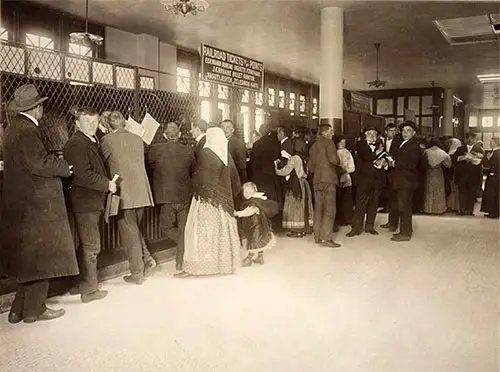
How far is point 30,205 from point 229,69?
3257mm

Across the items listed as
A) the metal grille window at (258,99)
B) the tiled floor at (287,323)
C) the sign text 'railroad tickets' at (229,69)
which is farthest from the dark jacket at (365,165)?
the metal grille window at (258,99)

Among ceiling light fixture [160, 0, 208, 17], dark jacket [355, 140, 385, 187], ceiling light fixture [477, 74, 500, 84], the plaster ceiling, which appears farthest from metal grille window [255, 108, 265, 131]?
ceiling light fixture [160, 0, 208, 17]

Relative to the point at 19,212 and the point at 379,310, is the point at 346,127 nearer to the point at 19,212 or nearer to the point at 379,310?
the point at 379,310

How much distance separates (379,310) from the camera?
3.73 metres

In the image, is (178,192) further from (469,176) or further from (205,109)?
(205,109)

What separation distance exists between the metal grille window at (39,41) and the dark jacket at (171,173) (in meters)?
4.91

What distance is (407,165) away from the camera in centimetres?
622

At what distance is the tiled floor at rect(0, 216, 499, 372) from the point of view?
112 inches

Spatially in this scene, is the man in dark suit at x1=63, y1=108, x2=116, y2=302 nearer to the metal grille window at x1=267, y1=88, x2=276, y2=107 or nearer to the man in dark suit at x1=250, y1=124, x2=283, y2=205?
the man in dark suit at x1=250, y1=124, x2=283, y2=205

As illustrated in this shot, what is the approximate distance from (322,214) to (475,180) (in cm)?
389

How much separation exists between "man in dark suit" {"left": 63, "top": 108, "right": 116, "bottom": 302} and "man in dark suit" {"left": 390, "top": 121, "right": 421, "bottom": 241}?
145 inches

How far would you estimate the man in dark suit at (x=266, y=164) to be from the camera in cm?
639

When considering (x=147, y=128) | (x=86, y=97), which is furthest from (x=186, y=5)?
(x=86, y=97)

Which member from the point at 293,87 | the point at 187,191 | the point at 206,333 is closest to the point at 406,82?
the point at 293,87
